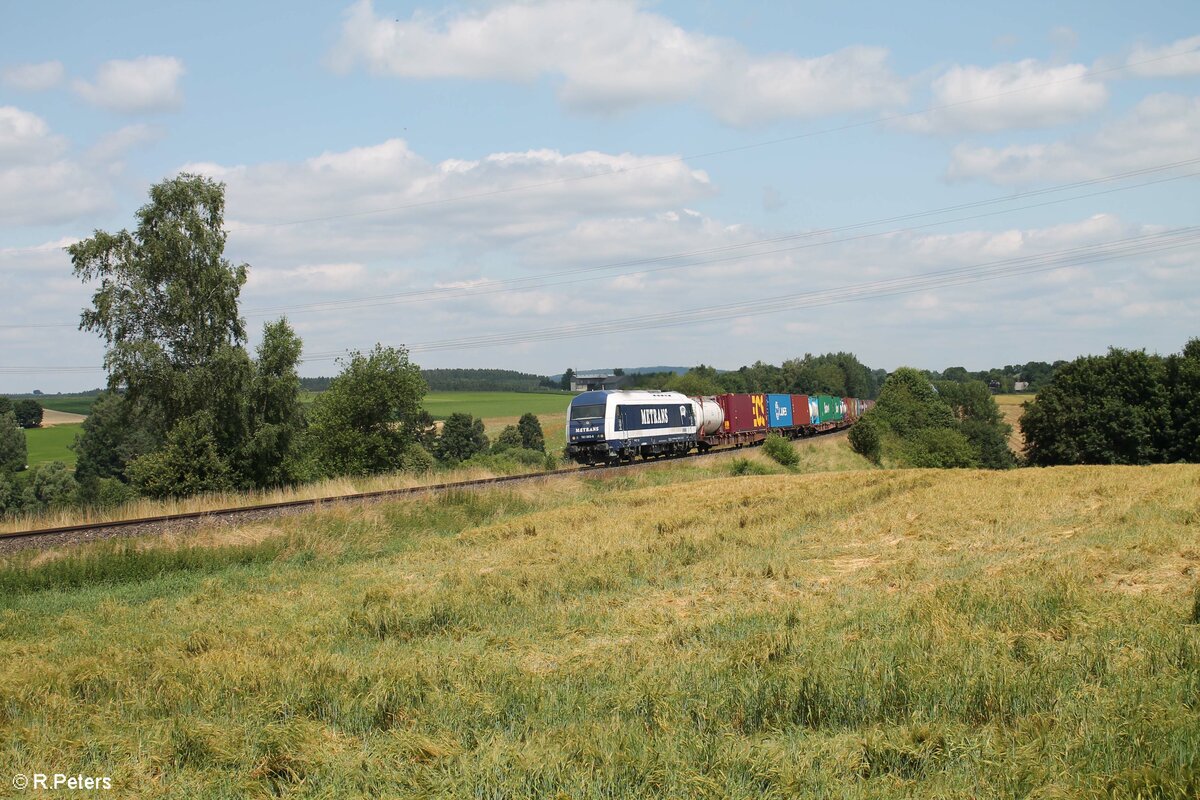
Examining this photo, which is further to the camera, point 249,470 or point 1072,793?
point 249,470

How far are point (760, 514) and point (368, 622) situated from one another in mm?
12075

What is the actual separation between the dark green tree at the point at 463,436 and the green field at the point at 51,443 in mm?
39666

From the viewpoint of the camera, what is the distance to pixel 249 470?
155 ft

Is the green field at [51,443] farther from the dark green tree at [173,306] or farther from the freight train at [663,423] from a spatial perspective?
the freight train at [663,423]

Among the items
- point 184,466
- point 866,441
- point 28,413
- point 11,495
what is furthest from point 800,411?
point 28,413

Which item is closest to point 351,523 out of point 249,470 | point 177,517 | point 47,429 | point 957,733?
point 177,517

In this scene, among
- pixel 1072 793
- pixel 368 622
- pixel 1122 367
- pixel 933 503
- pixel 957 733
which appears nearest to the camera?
pixel 1072 793

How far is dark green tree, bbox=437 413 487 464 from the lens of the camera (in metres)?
110

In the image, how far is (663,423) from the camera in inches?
1871

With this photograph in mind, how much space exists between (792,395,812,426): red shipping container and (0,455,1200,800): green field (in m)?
53.2

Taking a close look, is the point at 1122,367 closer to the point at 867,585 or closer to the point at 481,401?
the point at 867,585

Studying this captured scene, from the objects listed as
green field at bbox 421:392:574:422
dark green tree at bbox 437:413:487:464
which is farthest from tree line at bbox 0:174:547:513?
green field at bbox 421:392:574:422

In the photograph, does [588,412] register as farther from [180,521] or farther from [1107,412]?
[1107,412]

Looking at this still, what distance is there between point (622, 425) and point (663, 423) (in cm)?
495
